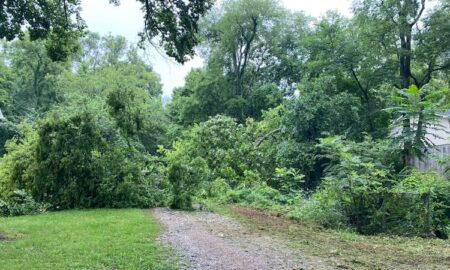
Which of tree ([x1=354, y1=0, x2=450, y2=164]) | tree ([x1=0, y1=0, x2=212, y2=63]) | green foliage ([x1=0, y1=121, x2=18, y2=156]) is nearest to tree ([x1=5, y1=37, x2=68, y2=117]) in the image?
green foliage ([x1=0, y1=121, x2=18, y2=156])

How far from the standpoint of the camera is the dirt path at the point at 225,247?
21.1 feet

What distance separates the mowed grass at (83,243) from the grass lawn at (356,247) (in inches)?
101

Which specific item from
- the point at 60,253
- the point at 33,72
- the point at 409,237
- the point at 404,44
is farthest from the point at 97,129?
the point at 33,72

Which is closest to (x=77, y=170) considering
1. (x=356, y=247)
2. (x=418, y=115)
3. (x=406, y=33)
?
(x=356, y=247)

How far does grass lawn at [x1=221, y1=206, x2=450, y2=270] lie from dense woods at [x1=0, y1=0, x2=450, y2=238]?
1.07 meters

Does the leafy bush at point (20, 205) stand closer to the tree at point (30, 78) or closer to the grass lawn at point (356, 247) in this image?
the grass lawn at point (356, 247)

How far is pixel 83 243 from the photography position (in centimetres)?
754

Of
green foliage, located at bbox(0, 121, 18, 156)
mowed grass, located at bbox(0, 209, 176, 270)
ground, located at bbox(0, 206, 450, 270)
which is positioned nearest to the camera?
mowed grass, located at bbox(0, 209, 176, 270)

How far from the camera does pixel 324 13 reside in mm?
24125

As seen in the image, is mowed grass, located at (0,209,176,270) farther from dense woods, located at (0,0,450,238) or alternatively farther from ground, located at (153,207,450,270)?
dense woods, located at (0,0,450,238)

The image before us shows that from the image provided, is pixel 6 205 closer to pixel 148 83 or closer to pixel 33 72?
pixel 33 72

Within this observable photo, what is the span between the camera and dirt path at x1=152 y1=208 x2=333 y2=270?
6441mm

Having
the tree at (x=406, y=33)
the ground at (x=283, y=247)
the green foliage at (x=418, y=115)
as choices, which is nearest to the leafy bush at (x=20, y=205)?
the ground at (x=283, y=247)

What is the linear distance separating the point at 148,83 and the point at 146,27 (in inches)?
1610
